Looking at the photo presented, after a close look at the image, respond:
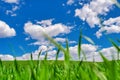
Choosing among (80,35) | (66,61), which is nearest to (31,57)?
(66,61)

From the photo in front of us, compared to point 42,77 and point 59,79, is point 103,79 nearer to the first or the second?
point 42,77

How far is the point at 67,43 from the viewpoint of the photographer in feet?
5.31

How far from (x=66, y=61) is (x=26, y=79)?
0.65 meters

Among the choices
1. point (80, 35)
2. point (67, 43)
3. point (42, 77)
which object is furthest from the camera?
point (67, 43)

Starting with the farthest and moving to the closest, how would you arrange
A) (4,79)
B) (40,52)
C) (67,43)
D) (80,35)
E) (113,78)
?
(4,79) → (40,52) → (67,43) → (80,35) → (113,78)

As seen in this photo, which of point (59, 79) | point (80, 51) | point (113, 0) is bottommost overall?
point (59, 79)

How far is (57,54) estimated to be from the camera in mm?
1918

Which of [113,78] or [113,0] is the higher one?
[113,0]

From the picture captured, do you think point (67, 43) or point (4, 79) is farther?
point (4, 79)

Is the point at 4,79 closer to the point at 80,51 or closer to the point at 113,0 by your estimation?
the point at 80,51

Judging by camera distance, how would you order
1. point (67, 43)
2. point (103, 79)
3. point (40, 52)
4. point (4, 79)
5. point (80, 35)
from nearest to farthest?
point (103, 79)
point (80, 35)
point (67, 43)
point (40, 52)
point (4, 79)

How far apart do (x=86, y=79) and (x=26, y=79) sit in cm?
92

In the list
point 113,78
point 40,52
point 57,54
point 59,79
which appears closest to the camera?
point 113,78

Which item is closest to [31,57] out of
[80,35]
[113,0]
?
[80,35]
